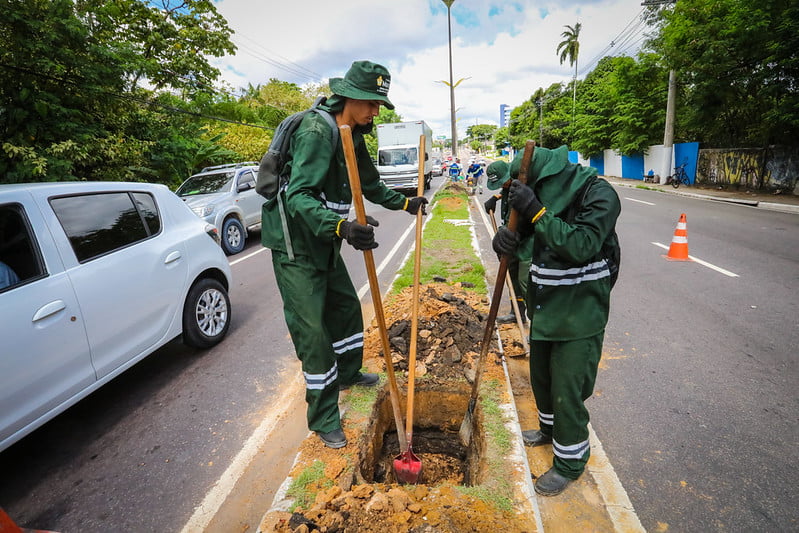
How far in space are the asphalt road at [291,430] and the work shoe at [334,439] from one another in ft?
1.10

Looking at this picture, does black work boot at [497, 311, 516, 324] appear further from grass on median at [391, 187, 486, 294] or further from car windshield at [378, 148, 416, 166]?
car windshield at [378, 148, 416, 166]

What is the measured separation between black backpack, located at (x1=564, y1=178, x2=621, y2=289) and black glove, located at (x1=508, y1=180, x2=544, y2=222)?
0.23m

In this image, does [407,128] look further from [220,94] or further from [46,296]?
[46,296]

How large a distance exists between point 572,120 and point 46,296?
40.7 metres

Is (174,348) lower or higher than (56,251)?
lower

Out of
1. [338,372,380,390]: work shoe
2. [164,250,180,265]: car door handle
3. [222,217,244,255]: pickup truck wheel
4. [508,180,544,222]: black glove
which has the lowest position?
[338,372,380,390]: work shoe

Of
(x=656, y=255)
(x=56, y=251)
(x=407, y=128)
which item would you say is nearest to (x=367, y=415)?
(x=56, y=251)

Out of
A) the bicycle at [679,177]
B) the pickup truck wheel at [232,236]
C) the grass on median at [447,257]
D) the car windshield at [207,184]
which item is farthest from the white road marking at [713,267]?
the bicycle at [679,177]

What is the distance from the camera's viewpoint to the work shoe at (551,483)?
7.61 ft

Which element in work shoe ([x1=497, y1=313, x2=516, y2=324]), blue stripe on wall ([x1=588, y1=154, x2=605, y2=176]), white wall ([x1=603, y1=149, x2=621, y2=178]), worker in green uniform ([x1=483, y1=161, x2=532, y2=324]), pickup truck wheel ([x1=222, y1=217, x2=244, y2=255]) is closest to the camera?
worker in green uniform ([x1=483, y1=161, x2=532, y2=324])

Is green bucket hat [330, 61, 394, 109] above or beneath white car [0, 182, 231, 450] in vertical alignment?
above

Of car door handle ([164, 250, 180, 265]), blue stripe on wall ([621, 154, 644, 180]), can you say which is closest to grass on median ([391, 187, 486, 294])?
car door handle ([164, 250, 180, 265])

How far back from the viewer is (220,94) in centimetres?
1767

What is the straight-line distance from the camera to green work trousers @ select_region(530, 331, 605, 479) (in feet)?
7.14
